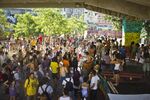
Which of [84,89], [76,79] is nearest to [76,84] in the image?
[76,79]

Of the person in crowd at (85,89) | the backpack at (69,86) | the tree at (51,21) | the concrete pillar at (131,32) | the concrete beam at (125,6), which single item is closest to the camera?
the backpack at (69,86)

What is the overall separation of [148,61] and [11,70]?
34.9ft

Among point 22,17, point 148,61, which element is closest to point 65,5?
point 148,61

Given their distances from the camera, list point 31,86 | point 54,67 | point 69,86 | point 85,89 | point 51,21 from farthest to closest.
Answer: point 51,21 → point 54,67 → point 85,89 → point 69,86 → point 31,86

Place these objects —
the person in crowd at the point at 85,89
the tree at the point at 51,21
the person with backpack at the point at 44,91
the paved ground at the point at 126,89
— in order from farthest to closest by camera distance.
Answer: the tree at the point at 51,21 → the paved ground at the point at 126,89 → the person in crowd at the point at 85,89 → the person with backpack at the point at 44,91

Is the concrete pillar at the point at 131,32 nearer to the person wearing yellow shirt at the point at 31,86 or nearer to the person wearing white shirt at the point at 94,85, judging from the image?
the person wearing white shirt at the point at 94,85

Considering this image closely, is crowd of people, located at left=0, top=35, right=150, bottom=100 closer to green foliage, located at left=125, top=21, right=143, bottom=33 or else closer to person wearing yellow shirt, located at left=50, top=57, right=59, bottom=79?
person wearing yellow shirt, located at left=50, top=57, right=59, bottom=79

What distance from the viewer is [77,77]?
60.0ft

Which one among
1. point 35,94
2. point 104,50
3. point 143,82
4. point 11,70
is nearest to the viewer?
point 35,94

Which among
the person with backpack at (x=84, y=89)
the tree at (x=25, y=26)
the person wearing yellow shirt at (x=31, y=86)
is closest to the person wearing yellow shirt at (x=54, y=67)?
the person with backpack at (x=84, y=89)

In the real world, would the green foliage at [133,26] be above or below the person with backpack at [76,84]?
above

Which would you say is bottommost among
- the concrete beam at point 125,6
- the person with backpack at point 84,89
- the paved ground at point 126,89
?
the paved ground at point 126,89

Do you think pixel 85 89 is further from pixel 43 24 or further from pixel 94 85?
pixel 43 24

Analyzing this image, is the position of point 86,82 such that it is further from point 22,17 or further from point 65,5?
point 22,17
